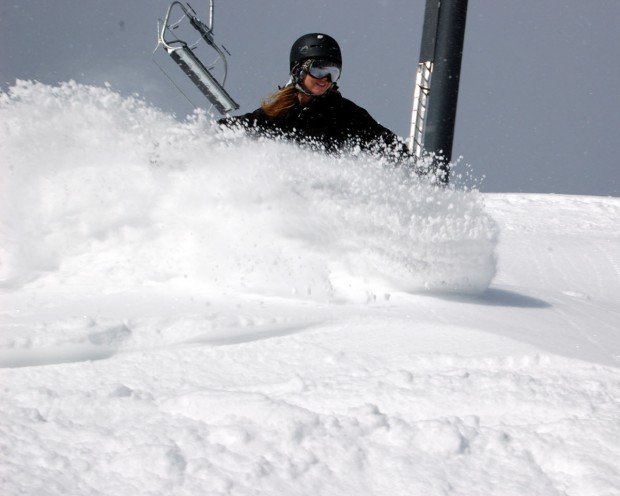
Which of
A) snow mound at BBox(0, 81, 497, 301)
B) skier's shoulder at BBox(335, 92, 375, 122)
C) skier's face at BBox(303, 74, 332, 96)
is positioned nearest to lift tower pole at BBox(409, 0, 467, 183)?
skier's shoulder at BBox(335, 92, 375, 122)

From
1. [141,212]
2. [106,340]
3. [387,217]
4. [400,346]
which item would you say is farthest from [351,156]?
[106,340]

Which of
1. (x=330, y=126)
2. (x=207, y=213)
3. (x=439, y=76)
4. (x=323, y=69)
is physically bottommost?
(x=207, y=213)

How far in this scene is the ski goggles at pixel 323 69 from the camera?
414 centimetres

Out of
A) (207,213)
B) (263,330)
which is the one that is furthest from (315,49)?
(263,330)

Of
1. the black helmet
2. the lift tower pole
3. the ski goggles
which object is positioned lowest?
the ski goggles

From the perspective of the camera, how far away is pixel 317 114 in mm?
4188

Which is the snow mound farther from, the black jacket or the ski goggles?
the ski goggles

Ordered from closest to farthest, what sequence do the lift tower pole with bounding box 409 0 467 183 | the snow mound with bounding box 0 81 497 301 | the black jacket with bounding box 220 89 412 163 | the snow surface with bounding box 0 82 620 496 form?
the snow surface with bounding box 0 82 620 496 < the snow mound with bounding box 0 81 497 301 < the black jacket with bounding box 220 89 412 163 < the lift tower pole with bounding box 409 0 467 183

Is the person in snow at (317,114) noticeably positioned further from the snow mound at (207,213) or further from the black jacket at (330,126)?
the snow mound at (207,213)

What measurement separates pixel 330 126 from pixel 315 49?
1.67 feet

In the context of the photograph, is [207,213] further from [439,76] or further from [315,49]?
[439,76]

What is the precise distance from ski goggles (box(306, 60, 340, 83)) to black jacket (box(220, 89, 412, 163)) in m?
0.10

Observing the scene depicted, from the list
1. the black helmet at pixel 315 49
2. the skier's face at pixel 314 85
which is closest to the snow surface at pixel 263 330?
the skier's face at pixel 314 85

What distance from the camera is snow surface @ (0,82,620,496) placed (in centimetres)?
145
